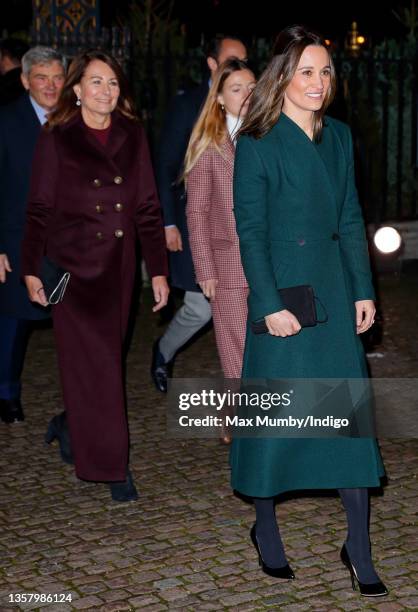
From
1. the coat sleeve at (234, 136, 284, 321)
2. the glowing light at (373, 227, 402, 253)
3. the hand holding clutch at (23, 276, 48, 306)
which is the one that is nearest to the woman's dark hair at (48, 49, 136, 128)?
the hand holding clutch at (23, 276, 48, 306)

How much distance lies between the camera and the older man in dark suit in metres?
6.86

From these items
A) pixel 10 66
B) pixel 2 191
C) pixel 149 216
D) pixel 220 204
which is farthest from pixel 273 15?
pixel 149 216

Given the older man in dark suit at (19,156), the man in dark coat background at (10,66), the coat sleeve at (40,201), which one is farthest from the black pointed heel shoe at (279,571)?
the man in dark coat background at (10,66)

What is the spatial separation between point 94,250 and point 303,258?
4.49 ft

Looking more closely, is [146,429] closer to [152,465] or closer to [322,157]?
[152,465]

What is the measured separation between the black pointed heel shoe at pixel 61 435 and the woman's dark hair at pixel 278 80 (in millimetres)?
2330

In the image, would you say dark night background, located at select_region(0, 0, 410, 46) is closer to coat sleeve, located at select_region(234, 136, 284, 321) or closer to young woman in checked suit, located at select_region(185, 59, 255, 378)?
young woman in checked suit, located at select_region(185, 59, 255, 378)

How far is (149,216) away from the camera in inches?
235

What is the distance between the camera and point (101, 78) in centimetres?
572

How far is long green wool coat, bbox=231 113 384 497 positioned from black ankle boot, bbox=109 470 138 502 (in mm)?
1178

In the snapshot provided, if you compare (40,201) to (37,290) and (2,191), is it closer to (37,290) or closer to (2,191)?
(37,290)

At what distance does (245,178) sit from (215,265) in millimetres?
1657

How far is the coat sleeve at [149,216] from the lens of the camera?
5938mm

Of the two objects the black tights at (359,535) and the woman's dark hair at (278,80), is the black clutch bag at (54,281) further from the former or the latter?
the black tights at (359,535)
